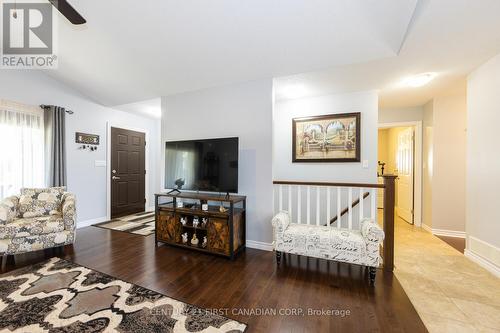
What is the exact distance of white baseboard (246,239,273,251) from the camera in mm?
2901

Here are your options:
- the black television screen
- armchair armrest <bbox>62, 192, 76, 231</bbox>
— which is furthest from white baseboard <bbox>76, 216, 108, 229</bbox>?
the black television screen

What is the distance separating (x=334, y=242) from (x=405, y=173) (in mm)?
3729

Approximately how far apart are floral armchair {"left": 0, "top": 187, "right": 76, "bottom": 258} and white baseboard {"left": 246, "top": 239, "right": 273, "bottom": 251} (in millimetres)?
2454

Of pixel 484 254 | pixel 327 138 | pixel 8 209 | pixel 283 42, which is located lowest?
pixel 484 254

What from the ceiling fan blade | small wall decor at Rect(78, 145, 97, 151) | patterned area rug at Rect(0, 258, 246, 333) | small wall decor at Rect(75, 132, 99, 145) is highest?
the ceiling fan blade

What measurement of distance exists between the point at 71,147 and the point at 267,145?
3.77 m

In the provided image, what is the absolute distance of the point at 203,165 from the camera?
2990 mm

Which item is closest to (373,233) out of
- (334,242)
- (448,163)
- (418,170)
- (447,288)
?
(334,242)

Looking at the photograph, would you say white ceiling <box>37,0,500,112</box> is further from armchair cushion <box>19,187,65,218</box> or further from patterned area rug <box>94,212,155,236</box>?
patterned area rug <box>94,212,155,236</box>

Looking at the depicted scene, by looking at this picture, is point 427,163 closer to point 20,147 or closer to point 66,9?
point 66,9

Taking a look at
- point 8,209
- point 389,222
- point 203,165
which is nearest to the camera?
point 389,222

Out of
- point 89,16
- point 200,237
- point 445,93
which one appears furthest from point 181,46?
point 445,93

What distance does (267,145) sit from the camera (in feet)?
9.57

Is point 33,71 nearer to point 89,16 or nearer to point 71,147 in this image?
point 71,147
